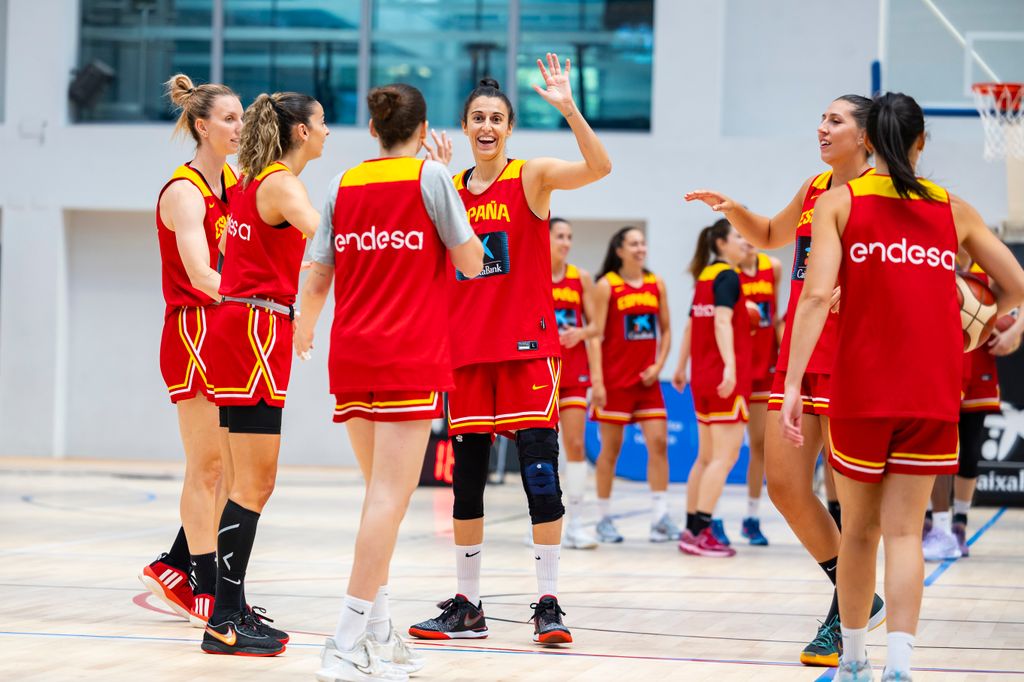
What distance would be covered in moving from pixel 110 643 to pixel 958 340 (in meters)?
3.00

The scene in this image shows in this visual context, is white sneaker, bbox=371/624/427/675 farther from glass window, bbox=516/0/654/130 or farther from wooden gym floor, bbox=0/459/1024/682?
glass window, bbox=516/0/654/130

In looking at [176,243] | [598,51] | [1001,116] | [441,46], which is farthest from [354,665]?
[441,46]

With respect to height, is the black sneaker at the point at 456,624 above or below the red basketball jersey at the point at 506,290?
below

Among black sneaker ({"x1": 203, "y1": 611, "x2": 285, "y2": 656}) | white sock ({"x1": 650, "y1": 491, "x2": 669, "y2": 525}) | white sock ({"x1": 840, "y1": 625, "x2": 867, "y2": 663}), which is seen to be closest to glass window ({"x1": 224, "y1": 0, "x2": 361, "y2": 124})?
white sock ({"x1": 650, "y1": 491, "x2": 669, "y2": 525})

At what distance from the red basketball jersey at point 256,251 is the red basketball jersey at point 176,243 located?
0.42 m

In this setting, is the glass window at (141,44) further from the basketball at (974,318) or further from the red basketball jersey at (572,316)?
the basketball at (974,318)

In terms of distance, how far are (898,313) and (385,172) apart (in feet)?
5.13

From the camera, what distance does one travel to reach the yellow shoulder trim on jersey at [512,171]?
4949 mm

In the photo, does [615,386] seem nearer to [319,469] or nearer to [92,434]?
[319,469]

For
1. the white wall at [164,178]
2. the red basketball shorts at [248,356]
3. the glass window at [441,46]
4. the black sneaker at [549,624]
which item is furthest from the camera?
the glass window at [441,46]

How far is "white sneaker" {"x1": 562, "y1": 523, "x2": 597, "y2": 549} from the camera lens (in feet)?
25.9

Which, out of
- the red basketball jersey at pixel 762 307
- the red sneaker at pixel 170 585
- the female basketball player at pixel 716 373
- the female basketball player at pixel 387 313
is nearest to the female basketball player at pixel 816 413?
the female basketball player at pixel 387 313

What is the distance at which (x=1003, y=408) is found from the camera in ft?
36.4

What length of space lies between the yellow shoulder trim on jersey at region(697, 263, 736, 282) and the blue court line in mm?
2156
